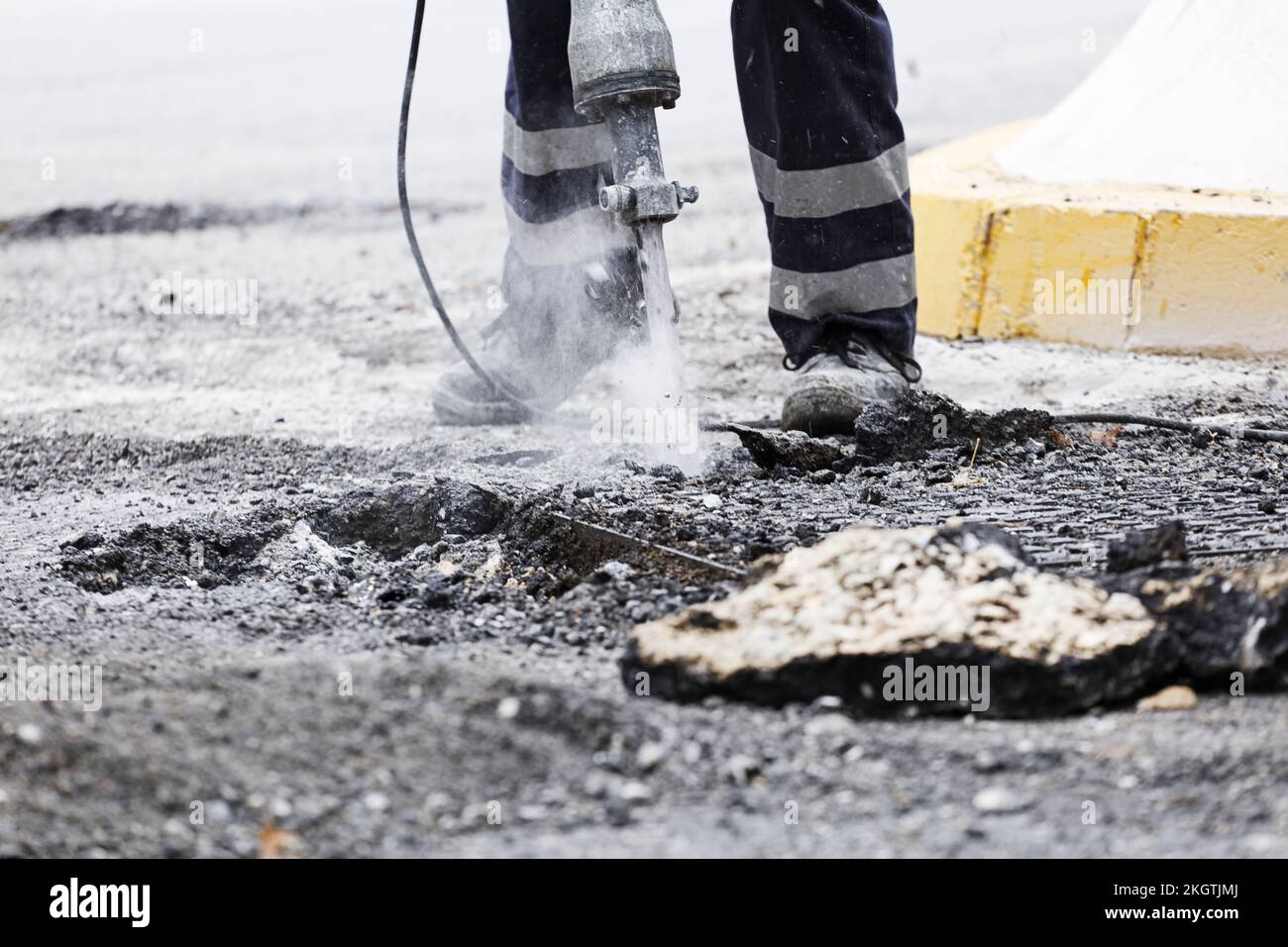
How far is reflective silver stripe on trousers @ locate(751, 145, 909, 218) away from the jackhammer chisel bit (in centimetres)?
36

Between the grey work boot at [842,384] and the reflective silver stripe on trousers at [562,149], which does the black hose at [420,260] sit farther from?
the grey work boot at [842,384]

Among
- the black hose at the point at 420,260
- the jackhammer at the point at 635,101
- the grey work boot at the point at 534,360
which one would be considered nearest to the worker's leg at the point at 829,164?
the jackhammer at the point at 635,101

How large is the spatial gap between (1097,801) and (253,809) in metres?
0.83

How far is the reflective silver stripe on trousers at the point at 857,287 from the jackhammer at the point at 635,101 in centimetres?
39

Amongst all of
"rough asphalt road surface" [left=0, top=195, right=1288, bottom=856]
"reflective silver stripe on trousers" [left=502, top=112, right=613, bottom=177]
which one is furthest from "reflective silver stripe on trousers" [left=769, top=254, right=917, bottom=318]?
"reflective silver stripe on trousers" [left=502, top=112, right=613, bottom=177]

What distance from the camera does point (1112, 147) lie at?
365cm

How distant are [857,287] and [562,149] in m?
0.77

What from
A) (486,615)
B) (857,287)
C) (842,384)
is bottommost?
(486,615)

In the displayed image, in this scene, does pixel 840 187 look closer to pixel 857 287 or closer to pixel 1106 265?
pixel 857 287

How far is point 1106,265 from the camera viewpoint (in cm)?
333

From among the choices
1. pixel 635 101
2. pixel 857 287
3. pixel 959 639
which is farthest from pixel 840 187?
pixel 959 639

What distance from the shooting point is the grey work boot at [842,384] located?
107 inches

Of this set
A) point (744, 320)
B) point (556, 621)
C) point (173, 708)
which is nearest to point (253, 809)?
point (173, 708)

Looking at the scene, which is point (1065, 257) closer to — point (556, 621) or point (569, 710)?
point (556, 621)
